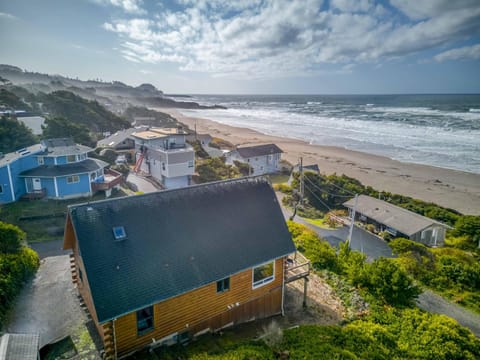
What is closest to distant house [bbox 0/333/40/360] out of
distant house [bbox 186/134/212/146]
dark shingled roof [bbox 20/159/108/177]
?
dark shingled roof [bbox 20/159/108/177]

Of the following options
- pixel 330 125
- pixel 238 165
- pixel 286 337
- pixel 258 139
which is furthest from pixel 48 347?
pixel 330 125

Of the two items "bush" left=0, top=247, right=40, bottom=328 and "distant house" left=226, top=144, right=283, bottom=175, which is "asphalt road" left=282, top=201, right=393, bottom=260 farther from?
"bush" left=0, top=247, right=40, bottom=328

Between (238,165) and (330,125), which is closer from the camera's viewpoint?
(238,165)

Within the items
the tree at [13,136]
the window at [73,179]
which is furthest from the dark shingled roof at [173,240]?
the tree at [13,136]

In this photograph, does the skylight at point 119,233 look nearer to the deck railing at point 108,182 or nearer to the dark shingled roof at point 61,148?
the deck railing at point 108,182

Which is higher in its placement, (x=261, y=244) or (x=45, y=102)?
(x=45, y=102)

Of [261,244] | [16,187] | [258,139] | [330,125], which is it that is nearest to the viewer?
[261,244]

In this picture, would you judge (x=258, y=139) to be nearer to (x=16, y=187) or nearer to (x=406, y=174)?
(x=406, y=174)
